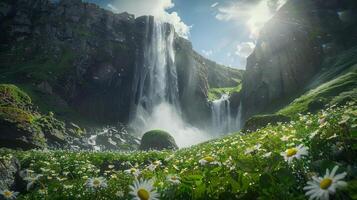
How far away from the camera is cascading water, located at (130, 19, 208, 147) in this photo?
10438 cm

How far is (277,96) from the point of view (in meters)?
100

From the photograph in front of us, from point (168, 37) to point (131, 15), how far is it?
27.8 meters

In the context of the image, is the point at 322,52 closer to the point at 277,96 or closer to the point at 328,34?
the point at 328,34

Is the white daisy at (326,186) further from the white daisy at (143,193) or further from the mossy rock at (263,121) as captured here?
the mossy rock at (263,121)

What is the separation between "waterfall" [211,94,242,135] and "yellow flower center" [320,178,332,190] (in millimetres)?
98581

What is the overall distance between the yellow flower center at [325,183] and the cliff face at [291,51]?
96.3 meters

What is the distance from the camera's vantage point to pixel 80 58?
11931 cm

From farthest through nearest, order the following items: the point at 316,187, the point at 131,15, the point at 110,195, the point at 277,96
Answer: the point at 131,15
the point at 277,96
the point at 110,195
the point at 316,187

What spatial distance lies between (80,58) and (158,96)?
33870 millimetres

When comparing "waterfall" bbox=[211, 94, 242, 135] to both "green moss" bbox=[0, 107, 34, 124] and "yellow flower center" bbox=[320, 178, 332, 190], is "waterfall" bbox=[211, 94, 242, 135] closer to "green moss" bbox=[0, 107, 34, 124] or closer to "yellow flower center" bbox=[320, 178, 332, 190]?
"green moss" bbox=[0, 107, 34, 124]

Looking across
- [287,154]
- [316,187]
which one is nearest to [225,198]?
[287,154]

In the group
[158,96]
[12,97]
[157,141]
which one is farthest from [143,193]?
[158,96]

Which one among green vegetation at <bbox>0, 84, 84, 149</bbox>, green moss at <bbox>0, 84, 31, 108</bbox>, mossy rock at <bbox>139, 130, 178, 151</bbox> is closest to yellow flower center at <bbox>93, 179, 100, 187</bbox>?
mossy rock at <bbox>139, 130, 178, 151</bbox>

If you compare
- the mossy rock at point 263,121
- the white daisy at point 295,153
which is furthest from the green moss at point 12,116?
the white daisy at point 295,153
